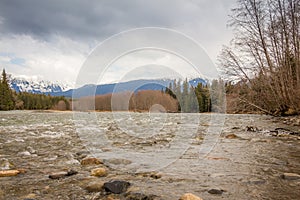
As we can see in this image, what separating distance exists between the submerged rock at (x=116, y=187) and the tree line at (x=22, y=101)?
205 feet

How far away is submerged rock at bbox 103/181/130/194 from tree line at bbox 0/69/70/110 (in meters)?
62.6

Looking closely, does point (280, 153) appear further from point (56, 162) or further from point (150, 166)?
point (56, 162)

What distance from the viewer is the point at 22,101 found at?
67688 millimetres

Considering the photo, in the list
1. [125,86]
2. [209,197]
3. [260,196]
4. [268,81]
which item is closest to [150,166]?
[209,197]

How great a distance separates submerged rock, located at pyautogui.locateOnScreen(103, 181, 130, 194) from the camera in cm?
266

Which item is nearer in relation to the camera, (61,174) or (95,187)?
(95,187)

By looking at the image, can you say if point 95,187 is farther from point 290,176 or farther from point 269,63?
point 269,63

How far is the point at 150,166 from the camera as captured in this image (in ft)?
12.8

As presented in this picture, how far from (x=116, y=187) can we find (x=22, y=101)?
74.6 m

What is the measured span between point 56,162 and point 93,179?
4.39 feet

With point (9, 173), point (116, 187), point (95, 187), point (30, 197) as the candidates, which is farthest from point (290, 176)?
point (9, 173)

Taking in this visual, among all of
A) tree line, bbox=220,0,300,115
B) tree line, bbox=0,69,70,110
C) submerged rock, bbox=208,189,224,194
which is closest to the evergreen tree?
tree line, bbox=0,69,70,110

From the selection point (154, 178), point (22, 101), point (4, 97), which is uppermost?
point (4, 97)

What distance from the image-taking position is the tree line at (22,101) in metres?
55.9
